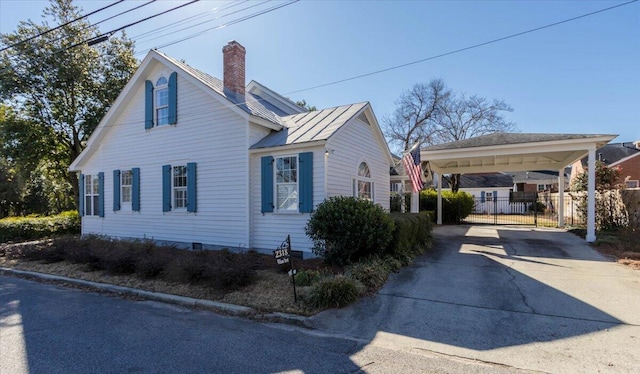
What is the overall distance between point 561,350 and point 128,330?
594 centimetres

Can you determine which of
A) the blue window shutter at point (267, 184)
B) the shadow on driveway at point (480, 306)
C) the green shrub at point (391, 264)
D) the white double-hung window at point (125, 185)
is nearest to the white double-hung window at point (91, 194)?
the white double-hung window at point (125, 185)

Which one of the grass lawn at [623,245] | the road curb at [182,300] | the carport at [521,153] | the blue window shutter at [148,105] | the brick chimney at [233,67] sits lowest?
the road curb at [182,300]

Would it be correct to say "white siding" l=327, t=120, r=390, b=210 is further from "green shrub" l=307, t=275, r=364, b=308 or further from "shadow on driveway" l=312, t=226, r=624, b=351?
"green shrub" l=307, t=275, r=364, b=308

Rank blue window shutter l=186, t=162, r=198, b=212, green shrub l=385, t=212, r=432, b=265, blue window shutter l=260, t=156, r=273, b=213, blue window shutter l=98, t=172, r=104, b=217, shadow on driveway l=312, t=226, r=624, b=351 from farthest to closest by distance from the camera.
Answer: blue window shutter l=98, t=172, r=104, b=217 < blue window shutter l=186, t=162, r=198, b=212 < blue window shutter l=260, t=156, r=273, b=213 < green shrub l=385, t=212, r=432, b=265 < shadow on driveway l=312, t=226, r=624, b=351

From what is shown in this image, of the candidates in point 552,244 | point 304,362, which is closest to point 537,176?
point 552,244

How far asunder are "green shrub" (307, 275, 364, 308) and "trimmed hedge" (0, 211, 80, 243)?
54.4ft

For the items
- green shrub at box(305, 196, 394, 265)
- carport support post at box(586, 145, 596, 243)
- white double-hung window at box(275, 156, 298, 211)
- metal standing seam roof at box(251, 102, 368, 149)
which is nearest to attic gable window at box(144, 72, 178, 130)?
metal standing seam roof at box(251, 102, 368, 149)

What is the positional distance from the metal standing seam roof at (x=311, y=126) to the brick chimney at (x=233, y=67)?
2.07 meters

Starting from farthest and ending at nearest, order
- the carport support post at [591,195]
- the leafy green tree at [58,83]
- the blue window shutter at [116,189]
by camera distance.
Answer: the leafy green tree at [58,83] → the blue window shutter at [116,189] → the carport support post at [591,195]

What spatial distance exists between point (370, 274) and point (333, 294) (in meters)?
1.38

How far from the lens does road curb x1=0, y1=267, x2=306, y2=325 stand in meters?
5.43

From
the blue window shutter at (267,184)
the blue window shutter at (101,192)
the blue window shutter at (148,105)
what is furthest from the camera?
the blue window shutter at (101,192)

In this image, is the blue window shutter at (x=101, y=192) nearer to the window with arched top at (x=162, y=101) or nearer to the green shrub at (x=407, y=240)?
the window with arched top at (x=162, y=101)

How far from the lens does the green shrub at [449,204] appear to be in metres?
20.8
